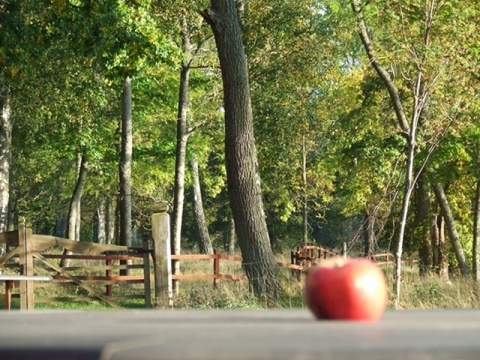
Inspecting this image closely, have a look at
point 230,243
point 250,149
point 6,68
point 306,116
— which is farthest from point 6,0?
point 230,243

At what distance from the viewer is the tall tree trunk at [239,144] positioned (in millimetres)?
17812

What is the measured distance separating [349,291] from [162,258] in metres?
14.3

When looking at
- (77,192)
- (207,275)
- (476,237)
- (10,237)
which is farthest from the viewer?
(77,192)

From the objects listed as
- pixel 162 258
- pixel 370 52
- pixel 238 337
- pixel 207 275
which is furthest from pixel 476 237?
pixel 238 337

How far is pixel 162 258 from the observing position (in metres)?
16.8

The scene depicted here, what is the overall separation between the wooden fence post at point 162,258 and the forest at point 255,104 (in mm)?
350

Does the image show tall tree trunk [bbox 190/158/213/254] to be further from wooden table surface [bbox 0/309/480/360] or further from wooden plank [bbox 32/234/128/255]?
wooden table surface [bbox 0/309/480/360]

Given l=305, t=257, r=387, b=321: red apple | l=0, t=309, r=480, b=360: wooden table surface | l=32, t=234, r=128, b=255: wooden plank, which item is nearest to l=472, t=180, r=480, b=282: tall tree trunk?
l=32, t=234, r=128, b=255: wooden plank

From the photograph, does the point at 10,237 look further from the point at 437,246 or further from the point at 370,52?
the point at 437,246

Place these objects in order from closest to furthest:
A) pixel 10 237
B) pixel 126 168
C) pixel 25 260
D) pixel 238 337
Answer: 1. pixel 238 337
2. pixel 25 260
3. pixel 10 237
4. pixel 126 168

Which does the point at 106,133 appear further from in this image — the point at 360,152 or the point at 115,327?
the point at 115,327

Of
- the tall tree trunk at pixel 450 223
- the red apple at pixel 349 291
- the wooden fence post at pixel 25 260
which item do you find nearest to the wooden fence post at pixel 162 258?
the wooden fence post at pixel 25 260

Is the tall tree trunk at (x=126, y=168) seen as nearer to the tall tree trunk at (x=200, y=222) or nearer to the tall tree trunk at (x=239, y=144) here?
the tall tree trunk at (x=200, y=222)

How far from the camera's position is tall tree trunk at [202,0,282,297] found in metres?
17.8
